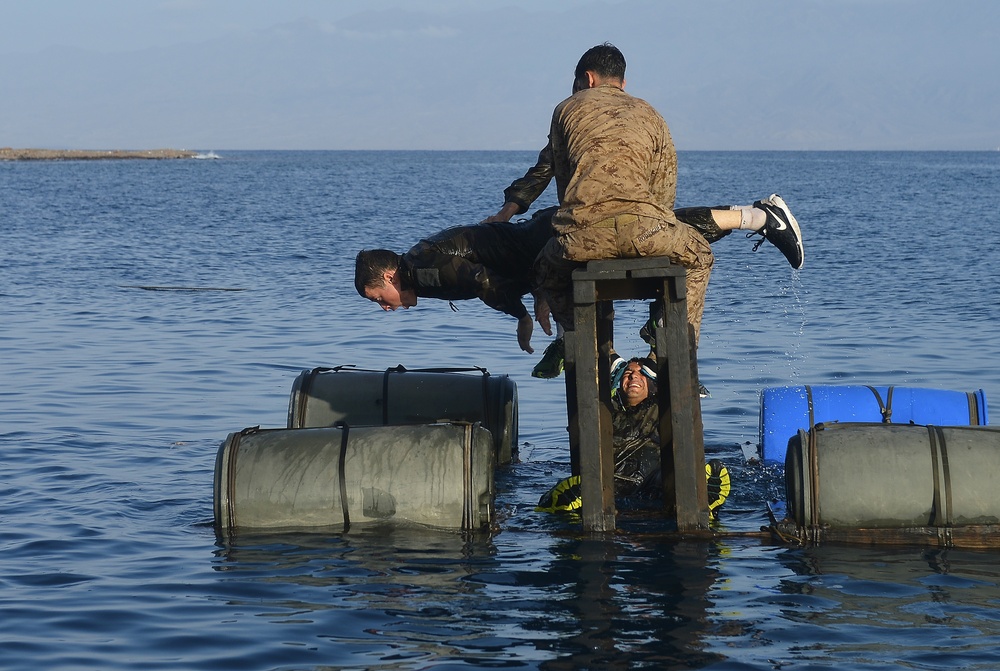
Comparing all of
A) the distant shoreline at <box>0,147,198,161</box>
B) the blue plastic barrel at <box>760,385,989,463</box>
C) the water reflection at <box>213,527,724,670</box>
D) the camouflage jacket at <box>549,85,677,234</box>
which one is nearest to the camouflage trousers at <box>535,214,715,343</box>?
the camouflage jacket at <box>549,85,677,234</box>

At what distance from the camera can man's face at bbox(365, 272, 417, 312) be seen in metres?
9.51

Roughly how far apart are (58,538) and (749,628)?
4.75 m

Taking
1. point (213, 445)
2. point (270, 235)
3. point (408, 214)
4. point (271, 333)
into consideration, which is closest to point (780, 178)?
point (408, 214)

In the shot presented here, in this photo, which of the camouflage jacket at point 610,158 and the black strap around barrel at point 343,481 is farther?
the black strap around barrel at point 343,481

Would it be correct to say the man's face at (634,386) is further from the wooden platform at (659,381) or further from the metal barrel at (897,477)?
the metal barrel at (897,477)

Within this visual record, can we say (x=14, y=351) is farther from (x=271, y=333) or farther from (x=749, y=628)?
(x=749, y=628)

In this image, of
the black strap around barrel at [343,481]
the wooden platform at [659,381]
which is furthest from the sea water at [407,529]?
the wooden platform at [659,381]

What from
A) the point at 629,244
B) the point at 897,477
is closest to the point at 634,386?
the point at 629,244

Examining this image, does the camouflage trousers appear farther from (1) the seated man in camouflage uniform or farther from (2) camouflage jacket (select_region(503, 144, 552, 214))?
(2) camouflage jacket (select_region(503, 144, 552, 214))

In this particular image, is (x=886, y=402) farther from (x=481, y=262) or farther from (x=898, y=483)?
(x=481, y=262)

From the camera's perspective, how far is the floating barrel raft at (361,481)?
809 centimetres

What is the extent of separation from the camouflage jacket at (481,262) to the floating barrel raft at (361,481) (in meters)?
1.57

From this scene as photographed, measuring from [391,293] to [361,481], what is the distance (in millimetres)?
1915

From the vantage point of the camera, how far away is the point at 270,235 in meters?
39.2
